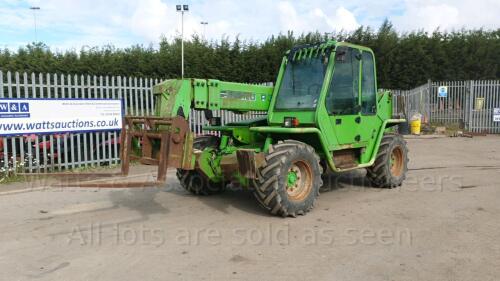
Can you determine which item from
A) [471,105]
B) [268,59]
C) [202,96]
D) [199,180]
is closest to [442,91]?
[471,105]

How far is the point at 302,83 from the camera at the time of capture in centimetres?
686

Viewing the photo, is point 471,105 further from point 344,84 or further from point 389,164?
point 344,84

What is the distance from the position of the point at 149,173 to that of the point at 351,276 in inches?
262

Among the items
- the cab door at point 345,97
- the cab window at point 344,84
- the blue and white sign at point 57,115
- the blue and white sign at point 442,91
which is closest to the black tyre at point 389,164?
the cab door at point 345,97

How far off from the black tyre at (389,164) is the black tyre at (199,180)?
9.45ft

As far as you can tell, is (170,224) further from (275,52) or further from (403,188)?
(275,52)

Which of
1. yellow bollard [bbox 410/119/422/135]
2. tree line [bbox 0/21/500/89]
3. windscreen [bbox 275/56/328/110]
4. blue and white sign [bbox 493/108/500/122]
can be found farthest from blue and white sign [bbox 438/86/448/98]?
windscreen [bbox 275/56/328/110]

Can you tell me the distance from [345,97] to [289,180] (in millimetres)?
1757

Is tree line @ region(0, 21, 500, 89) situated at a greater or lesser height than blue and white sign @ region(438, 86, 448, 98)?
greater

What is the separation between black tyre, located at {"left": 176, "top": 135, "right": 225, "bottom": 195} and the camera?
7.22 metres

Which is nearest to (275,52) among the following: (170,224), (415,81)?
(415,81)

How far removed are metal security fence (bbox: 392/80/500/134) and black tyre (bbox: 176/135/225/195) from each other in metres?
13.9

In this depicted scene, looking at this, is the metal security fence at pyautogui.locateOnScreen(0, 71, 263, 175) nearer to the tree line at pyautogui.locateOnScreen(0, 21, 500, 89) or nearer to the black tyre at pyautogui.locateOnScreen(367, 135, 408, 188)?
the black tyre at pyautogui.locateOnScreen(367, 135, 408, 188)

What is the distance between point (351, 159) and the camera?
7.38 m
